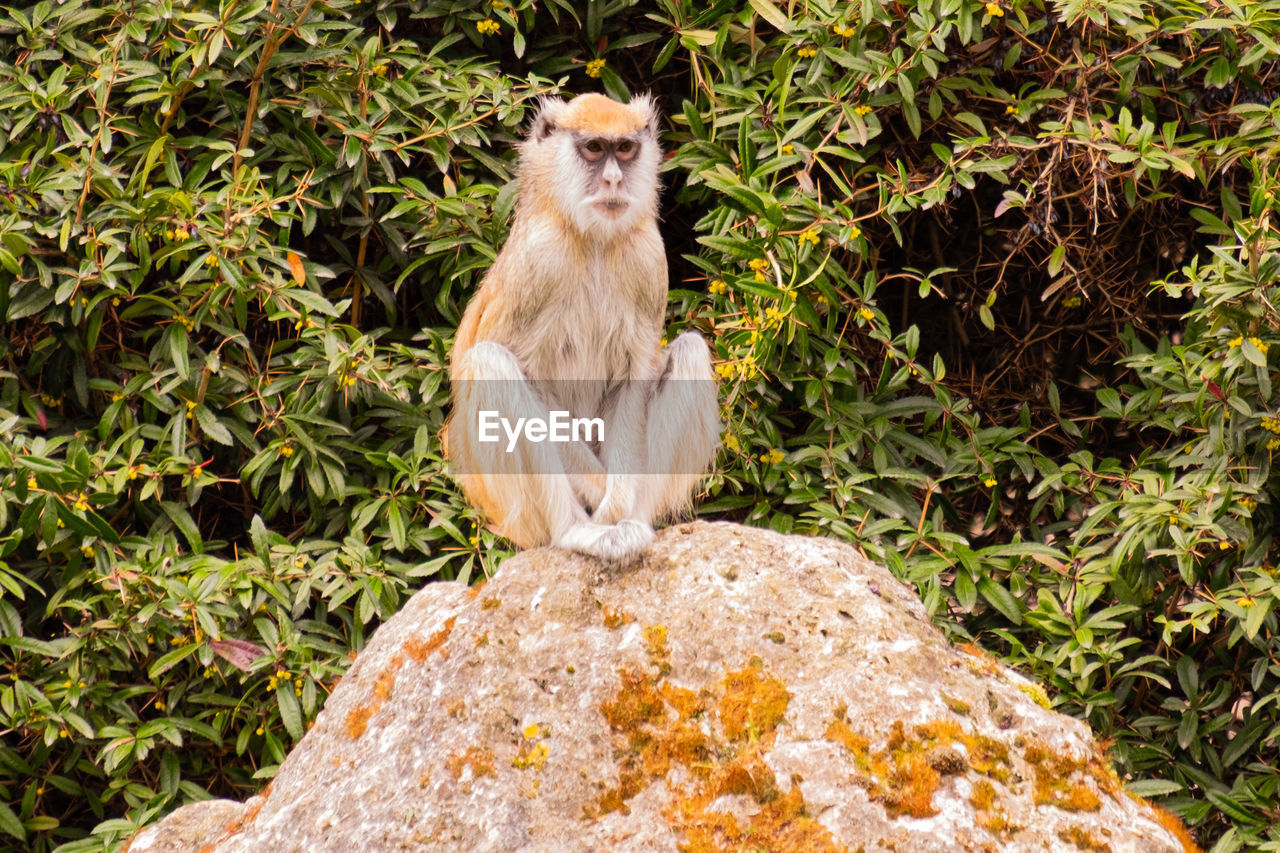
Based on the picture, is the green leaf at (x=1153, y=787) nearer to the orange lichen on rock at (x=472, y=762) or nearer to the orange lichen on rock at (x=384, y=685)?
A: the orange lichen on rock at (x=472, y=762)

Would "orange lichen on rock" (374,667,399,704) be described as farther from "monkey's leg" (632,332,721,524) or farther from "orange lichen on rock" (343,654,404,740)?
"monkey's leg" (632,332,721,524)

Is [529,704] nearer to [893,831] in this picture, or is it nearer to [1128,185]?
[893,831]

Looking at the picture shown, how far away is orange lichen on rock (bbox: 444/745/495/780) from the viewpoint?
3279 mm

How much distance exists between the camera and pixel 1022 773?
10.4ft

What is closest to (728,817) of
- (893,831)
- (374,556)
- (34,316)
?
(893,831)

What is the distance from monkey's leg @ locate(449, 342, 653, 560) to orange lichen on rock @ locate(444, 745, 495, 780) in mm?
1128

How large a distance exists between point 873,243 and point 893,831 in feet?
11.3

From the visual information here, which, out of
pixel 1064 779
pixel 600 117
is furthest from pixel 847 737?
pixel 600 117

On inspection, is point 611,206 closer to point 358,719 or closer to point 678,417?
point 678,417

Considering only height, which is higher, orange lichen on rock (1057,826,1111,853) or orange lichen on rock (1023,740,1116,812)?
orange lichen on rock (1023,740,1116,812)

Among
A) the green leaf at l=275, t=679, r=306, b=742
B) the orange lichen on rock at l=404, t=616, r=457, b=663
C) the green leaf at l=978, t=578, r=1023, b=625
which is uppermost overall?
the orange lichen on rock at l=404, t=616, r=457, b=663

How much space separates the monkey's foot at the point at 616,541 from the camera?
3918 mm

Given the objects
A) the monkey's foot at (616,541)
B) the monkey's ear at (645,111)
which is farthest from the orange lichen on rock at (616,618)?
the monkey's ear at (645,111)

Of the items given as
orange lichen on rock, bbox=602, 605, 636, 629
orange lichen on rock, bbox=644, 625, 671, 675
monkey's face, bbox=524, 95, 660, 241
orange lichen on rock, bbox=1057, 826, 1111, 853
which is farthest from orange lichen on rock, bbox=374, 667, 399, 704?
orange lichen on rock, bbox=1057, 826, 1111, 853
